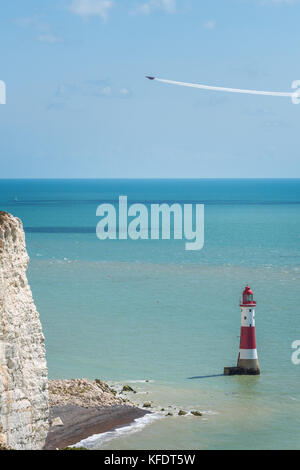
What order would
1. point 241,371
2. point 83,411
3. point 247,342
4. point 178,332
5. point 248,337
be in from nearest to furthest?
1. point 83,411
2. point 248,337
3. point 247,342
4. point 241,371
5. point 178,332

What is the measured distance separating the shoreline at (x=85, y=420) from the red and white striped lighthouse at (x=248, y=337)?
686 cm

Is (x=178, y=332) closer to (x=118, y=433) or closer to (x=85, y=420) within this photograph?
(x=85, y=420)

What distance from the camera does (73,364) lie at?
4141 centimetres

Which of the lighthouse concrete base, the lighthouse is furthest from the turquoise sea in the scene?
the lighthouse

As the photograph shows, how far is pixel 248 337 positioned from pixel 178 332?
986cm

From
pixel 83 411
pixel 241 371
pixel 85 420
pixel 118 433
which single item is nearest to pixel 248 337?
pixel 241 371

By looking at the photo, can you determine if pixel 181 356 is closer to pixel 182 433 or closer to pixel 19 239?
pixel 182 433

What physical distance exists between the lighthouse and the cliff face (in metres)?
17.0

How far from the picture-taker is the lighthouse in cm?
3959

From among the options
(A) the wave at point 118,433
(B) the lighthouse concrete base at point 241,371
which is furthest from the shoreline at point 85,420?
(B) the lighthouse concrete base at point 241,371

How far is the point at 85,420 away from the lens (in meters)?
32.3

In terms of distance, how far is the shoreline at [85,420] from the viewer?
1195 inches

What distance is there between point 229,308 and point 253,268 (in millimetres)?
23858

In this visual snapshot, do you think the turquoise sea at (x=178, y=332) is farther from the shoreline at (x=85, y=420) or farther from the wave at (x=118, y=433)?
the shoreline at (x=85, y=420)
